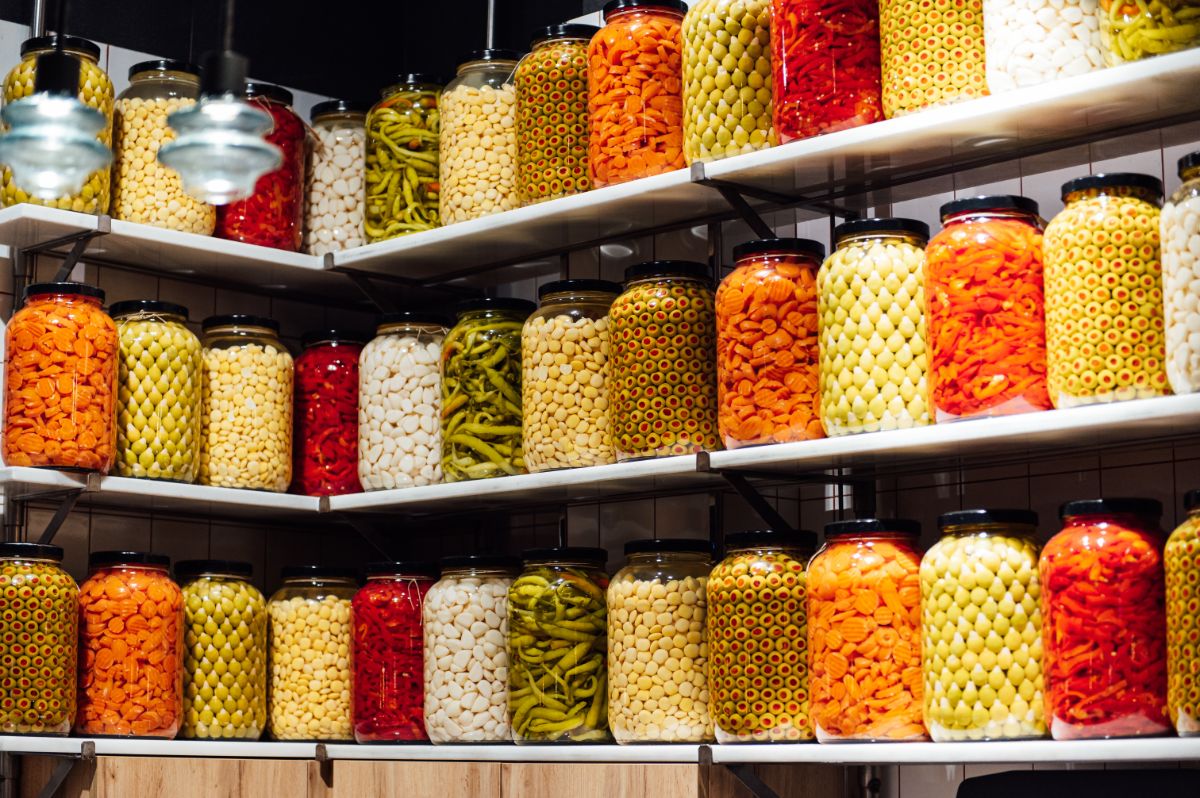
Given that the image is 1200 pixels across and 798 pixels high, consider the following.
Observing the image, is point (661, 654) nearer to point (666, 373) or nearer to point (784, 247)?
point (666, 373)

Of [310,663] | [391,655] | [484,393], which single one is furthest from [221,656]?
[484,393]

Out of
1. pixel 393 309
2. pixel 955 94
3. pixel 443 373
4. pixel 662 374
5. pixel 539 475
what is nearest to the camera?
pixel 955 94

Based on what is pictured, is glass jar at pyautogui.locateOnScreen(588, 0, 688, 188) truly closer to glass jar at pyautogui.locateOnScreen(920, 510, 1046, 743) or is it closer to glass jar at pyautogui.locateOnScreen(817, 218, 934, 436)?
glass jar at pyautogui.locateOnScreen(817, 218, 934, 436)

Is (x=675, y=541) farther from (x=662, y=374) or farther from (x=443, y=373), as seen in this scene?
(x=443, y=373)

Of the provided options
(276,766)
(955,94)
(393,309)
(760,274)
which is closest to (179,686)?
(276,766)

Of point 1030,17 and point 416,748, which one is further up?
point 1030,17

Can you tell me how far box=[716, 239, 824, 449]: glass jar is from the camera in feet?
7.94

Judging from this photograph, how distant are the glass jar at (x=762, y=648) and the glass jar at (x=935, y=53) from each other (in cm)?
67

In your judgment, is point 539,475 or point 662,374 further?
point 539,475

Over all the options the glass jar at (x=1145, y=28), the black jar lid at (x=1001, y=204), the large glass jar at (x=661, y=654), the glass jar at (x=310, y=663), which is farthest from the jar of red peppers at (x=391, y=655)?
the glass jar at (x=1145, y=28)

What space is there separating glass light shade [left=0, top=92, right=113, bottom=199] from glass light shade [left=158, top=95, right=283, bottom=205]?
9cm

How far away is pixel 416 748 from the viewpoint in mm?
2820

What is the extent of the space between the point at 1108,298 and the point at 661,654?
34.2 inches

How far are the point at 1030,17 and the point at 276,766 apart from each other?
1774 millimetres
